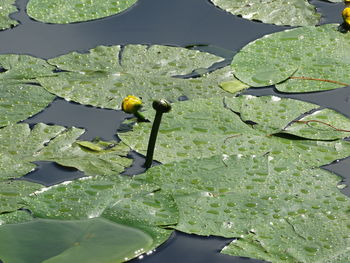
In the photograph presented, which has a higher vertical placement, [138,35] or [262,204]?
[138,35]

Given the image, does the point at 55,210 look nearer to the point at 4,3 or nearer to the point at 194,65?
the point at 194,65

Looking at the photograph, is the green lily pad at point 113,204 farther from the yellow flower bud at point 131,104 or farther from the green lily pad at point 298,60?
the green lily pad at point 298,60

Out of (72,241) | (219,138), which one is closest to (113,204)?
(72,241)

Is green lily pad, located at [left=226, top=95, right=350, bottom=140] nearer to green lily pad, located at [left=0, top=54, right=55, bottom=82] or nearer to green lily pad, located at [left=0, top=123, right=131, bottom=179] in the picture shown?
green lily pad, located at [left=0, top=123, right=131, bottom=179]

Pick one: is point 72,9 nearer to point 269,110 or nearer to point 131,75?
point 131,75

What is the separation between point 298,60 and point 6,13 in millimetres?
1548

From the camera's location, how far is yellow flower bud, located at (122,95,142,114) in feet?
9.50

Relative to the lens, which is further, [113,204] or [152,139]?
[152,139]

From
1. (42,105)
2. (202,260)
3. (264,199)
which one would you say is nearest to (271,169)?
(264,199)

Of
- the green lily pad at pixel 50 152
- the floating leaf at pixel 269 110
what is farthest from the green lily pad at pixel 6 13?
the floating leaf at pixel 269 110

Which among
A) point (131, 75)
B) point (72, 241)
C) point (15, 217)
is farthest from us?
point (131, 75)

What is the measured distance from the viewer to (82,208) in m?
2.40

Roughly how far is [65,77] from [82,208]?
3.22ft

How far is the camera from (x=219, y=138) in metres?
2.80
